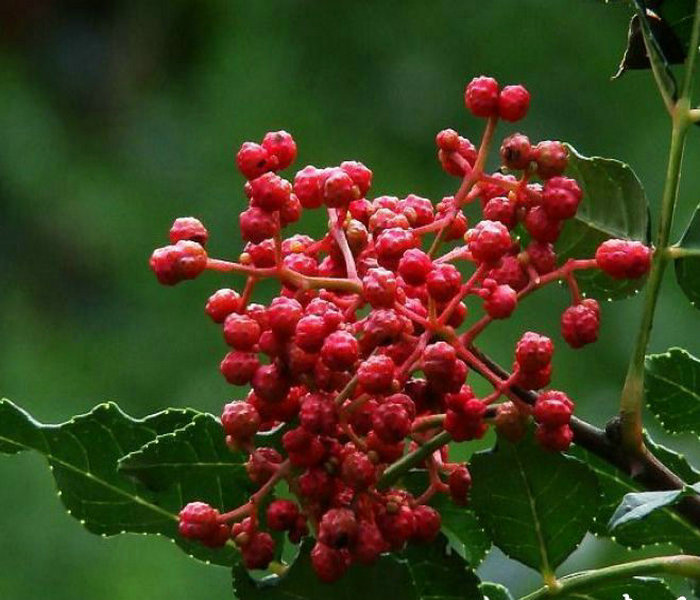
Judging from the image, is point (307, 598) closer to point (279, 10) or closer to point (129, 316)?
point (129, 316)

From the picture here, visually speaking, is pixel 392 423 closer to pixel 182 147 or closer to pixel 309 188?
pixel 309 188

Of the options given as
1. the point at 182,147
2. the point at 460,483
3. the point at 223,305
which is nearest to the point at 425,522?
the point at 460,483

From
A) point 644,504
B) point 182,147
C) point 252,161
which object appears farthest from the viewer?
point 182,147

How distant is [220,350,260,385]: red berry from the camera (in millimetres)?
738

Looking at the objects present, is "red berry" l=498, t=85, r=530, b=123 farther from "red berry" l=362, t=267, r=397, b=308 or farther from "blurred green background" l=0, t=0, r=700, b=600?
"blurred green background" l=0, t=0, r=700, b=600

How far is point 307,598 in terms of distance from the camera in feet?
2.43

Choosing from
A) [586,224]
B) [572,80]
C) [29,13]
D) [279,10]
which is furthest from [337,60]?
[586,224]

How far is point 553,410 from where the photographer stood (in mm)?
718

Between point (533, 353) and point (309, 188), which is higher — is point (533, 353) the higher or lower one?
the lower one

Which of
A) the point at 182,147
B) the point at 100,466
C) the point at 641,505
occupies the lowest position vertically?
the point at 641,505

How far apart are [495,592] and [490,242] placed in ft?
0.69

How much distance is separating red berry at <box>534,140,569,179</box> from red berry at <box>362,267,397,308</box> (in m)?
0.09

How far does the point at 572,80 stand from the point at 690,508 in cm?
325

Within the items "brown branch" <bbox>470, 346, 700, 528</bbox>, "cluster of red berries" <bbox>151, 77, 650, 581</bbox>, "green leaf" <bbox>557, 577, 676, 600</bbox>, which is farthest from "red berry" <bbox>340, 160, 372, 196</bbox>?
"green leaf" <bbox>557, 577, 676, 600</bbox>
